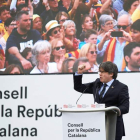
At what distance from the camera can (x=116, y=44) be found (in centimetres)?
596

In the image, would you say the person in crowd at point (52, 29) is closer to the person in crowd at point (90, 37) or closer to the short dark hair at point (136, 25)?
the person in crowd at point (90, 37)

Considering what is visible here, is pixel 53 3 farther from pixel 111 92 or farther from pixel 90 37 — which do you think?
pixel 111 92

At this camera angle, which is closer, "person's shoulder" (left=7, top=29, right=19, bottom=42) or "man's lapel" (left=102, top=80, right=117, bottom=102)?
"man's lapel" (left=102, top=80, right=117, bottom=102)

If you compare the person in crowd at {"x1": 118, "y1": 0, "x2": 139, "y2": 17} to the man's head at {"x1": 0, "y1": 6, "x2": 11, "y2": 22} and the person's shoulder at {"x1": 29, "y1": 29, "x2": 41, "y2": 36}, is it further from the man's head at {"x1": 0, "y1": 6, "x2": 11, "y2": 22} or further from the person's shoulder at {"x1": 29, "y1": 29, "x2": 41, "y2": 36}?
the man's head at {"x1": 0, "y1": 6, "x2": 11, "y2": 22}

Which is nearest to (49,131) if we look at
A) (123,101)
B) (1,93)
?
(1,93)

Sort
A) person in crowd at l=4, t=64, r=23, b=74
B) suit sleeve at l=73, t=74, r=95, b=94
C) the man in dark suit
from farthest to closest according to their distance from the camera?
1. person in crowd at l=4, t=64, r=23, b=74
2. suit sleeve at l=73, t=74, r=95, b=94
3. the man in dark suit

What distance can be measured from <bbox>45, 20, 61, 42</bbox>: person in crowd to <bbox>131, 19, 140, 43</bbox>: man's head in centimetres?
101

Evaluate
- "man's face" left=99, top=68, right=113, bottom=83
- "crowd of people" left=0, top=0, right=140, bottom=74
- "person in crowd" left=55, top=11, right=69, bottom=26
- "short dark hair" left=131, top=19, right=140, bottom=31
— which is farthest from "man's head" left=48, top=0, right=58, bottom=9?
"man's face" left=99, top=68, right=113, bottom=83

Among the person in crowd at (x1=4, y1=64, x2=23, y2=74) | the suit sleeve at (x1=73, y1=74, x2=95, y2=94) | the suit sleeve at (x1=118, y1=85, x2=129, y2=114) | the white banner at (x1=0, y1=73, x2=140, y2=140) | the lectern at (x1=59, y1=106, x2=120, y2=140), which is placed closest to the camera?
the lectern at (x1=59, y1=106, x2=120, y2=140)

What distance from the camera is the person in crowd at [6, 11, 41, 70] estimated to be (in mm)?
5970

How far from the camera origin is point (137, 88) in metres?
5.82

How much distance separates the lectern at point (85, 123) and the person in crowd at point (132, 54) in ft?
6.91

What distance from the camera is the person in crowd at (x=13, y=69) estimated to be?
234 inches

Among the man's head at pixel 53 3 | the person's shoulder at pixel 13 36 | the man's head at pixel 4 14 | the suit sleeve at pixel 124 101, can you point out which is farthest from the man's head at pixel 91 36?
A: the suit sleeve at pixel 124 101
